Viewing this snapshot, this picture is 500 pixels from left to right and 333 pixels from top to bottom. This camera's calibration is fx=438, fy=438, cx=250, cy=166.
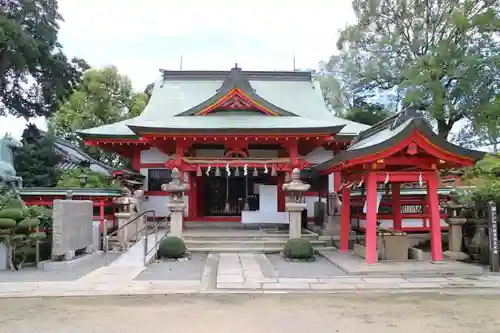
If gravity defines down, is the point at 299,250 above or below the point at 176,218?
below

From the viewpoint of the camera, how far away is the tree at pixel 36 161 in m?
19.0

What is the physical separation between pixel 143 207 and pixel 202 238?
4685mm

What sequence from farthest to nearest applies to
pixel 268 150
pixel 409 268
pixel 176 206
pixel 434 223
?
pixel 268 150
pixel 176 206
pixel 434 223
pixel 409 268

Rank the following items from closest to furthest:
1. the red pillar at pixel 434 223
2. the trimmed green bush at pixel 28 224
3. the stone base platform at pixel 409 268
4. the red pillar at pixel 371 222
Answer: the stone base platform at pixel 409 268 → the red pillar at pixel 371 222 → the trimmed green bush at pixel 28 224 → the red pillar at pixel 434 223

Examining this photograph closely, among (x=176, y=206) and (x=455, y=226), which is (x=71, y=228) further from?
(x=455, y=226)

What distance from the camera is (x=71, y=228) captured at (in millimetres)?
11758

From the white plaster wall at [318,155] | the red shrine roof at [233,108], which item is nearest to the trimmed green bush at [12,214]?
the red shrine roof at [233,108]

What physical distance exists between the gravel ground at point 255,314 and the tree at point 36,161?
12.5 meters

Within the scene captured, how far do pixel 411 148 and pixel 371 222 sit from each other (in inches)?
81.1

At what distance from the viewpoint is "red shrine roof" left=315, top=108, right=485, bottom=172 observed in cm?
1021

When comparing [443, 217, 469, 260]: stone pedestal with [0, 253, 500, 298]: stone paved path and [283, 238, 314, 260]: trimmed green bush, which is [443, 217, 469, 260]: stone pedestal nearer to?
[0, 253, 500, 298]: stone paved path

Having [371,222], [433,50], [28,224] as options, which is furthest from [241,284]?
[433,50]

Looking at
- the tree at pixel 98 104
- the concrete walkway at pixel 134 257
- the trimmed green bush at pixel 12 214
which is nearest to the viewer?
the trimmed green bush at pixel 12 214

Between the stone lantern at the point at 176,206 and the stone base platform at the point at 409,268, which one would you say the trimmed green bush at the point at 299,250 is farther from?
the stone lantern at the point at 176,206
